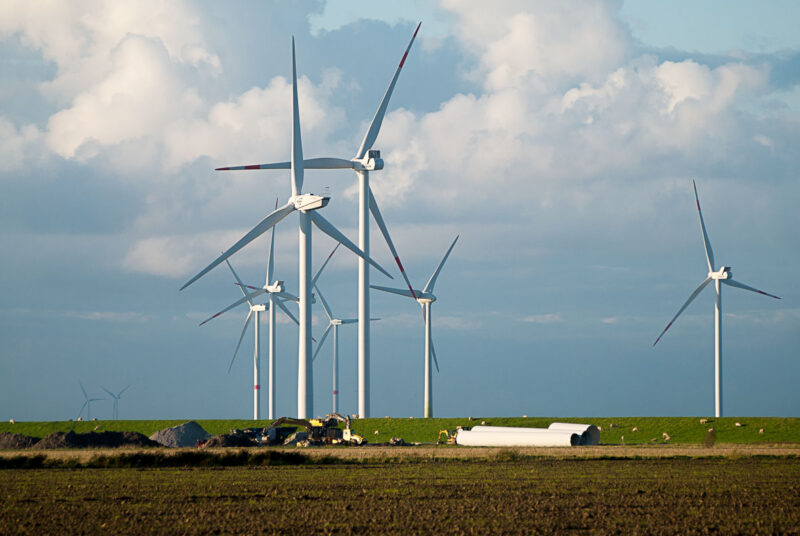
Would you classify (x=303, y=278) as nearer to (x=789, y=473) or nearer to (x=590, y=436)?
(x=590, y=436)

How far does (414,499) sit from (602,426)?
5698 cm

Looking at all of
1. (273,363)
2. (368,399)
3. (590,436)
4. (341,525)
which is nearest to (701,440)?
(590,436)

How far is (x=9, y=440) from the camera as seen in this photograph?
78625 millimetres

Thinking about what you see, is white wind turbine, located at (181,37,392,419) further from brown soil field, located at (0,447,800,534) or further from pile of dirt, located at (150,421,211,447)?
brown soil field, located at (0,447,800,534)

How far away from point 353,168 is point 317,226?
1298cm

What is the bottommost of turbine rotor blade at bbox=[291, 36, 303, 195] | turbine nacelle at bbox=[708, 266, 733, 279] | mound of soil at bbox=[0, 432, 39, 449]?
mound of soil at bbox=[0, 432, 39, 449]

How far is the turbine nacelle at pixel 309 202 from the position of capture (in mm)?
80088

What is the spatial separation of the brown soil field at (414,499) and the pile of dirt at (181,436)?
33487mm

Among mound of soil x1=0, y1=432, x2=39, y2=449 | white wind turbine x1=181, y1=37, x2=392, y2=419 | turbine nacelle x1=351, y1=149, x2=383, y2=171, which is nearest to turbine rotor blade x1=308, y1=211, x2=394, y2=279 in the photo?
white wind turbine x1=181, y1=37, x2=392, y2=419

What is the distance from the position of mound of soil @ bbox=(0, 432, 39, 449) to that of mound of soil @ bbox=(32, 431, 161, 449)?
176 cm

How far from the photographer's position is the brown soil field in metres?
26.8

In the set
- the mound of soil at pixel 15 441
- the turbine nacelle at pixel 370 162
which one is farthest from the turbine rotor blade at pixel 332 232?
the mound of soil at pixel 15 441

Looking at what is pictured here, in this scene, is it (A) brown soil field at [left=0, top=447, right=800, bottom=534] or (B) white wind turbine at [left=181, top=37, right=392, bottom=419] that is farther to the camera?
(B) white wind turbine at [left=181, top=37, right=392, bottom=419]

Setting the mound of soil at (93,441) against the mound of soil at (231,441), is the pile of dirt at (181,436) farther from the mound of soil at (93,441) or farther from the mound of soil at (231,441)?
the mound of soil at (231,441)
